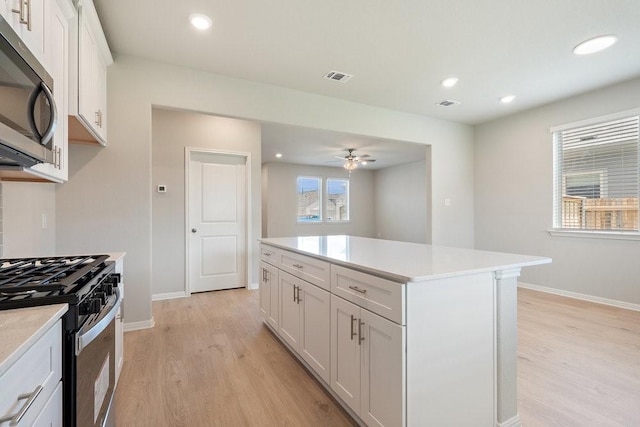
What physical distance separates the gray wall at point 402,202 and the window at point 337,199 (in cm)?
105

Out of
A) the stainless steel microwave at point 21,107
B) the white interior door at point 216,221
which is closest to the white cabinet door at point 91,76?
the stainless steel microwave at point 21,107

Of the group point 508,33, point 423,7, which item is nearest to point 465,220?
point 508,33

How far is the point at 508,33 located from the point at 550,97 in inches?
76.8

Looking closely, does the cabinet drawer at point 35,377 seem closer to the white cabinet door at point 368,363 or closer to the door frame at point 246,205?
the white cabinet door at point 368,363

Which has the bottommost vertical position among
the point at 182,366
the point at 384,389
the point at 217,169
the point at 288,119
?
the point at 182,366

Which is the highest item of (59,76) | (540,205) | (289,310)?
(59,76)

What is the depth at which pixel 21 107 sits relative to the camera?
1064 millimetres

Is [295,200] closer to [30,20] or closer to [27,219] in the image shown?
[27,219]

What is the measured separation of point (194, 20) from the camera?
7.67ft

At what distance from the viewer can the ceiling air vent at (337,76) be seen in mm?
3238

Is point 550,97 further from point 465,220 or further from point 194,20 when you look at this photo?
point 194,20

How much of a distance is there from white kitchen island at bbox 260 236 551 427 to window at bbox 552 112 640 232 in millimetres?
3057

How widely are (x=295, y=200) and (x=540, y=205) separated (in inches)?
223

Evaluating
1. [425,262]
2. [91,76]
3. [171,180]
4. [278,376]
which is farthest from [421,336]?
[171,180]
